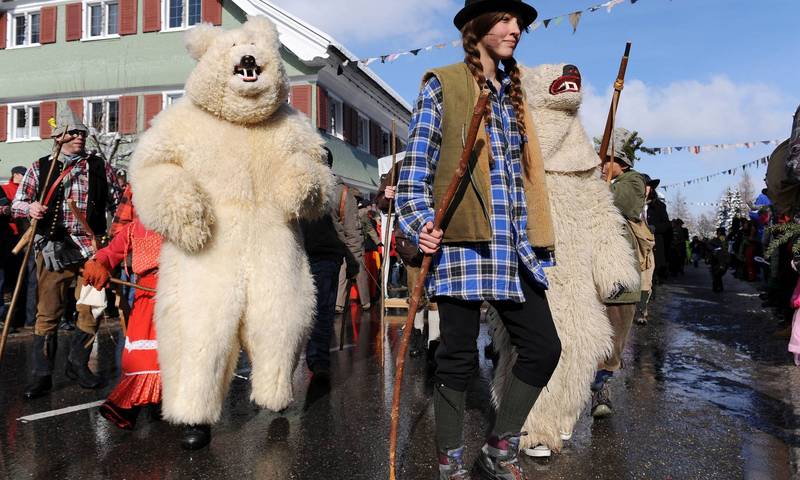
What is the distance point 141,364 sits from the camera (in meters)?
3.91

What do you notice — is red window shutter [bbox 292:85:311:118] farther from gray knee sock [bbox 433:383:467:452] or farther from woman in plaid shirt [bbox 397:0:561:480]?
gray knee sock [bbox 433:383:467:452]

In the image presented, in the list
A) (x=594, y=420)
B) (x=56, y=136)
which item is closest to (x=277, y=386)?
(x=594, y=420)

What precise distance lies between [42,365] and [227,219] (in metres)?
2.51

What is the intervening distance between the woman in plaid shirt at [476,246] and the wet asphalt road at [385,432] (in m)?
0.51

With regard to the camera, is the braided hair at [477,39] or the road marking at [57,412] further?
the road marking at [57,412]

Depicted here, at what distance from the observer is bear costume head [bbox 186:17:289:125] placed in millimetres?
3662

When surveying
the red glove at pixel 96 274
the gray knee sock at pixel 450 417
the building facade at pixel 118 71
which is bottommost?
the gray knee sock at pixel 450 417

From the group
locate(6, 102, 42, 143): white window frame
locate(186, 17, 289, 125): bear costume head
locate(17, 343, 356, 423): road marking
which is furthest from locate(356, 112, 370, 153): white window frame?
locate(186, 17, 289, 125): bear costume head

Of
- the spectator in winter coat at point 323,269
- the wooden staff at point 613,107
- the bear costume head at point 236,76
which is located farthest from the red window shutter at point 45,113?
the wooden staff at point 613,107

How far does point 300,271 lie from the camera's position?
3871 mm

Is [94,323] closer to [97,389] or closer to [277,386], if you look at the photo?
[97,389]

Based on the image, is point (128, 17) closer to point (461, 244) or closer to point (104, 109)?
point (104, 109)

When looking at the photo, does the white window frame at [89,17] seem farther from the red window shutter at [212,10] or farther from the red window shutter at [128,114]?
the red window shutter at [212,10]

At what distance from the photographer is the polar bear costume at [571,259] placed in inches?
134
